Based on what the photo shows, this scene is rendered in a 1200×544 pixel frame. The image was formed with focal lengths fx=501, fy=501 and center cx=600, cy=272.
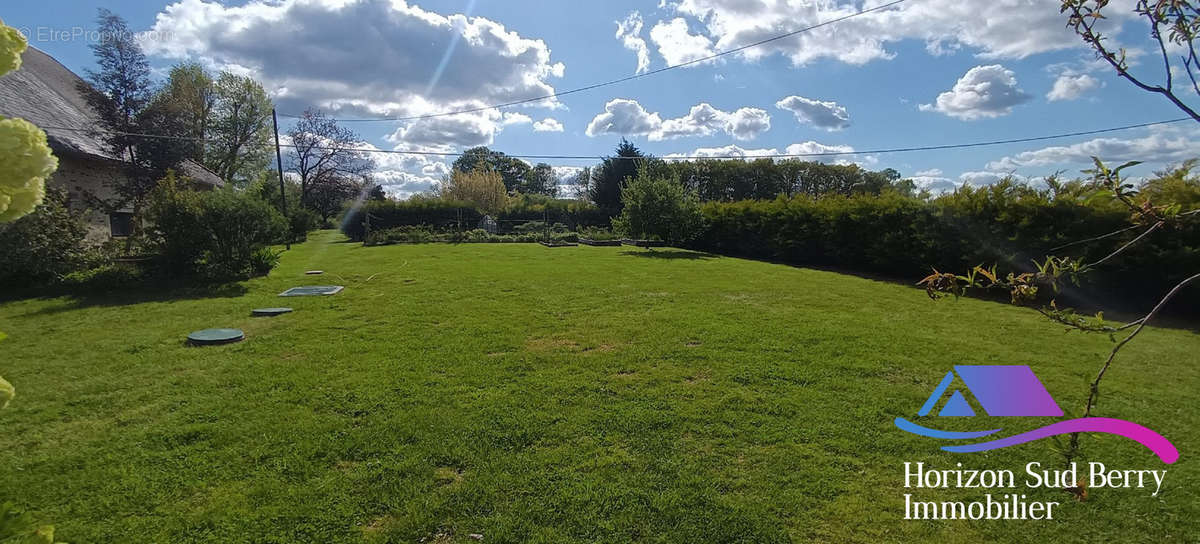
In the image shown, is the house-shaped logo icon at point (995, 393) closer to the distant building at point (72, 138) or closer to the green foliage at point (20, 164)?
the green foliage at point (20, 164)

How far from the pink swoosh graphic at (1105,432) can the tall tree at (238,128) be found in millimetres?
36026

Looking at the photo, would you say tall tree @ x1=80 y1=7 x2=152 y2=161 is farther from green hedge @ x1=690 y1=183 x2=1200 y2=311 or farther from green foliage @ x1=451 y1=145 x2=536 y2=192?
green foliage @ x1=451 y1=145 x2=536 y2=192

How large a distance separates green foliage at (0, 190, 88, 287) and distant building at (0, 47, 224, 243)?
10.0ft

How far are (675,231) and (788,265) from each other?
4.68m

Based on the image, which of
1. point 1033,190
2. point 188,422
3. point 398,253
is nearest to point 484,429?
point 188,422

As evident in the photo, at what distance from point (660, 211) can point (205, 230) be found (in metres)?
12.8

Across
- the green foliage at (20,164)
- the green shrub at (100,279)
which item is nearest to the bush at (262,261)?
the green shrub at (100,279)

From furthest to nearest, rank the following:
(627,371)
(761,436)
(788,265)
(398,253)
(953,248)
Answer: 1. (398,253)
2. (788,265)
3. (953,248)
4. (627,371)
5. (761,436)

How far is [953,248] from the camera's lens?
34.1ft

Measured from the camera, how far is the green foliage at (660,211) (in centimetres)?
1781

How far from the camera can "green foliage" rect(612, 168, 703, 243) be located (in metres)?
17.8

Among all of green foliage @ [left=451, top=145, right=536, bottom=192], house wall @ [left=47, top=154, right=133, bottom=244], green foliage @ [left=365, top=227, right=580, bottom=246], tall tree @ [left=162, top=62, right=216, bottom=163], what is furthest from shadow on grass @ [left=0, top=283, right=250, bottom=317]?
green foliage @ [left=451, top=145, right=536, bottom=192]

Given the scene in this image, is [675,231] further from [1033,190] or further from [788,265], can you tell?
[1033,190]

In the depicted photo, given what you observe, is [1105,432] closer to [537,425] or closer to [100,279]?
[537,425]
